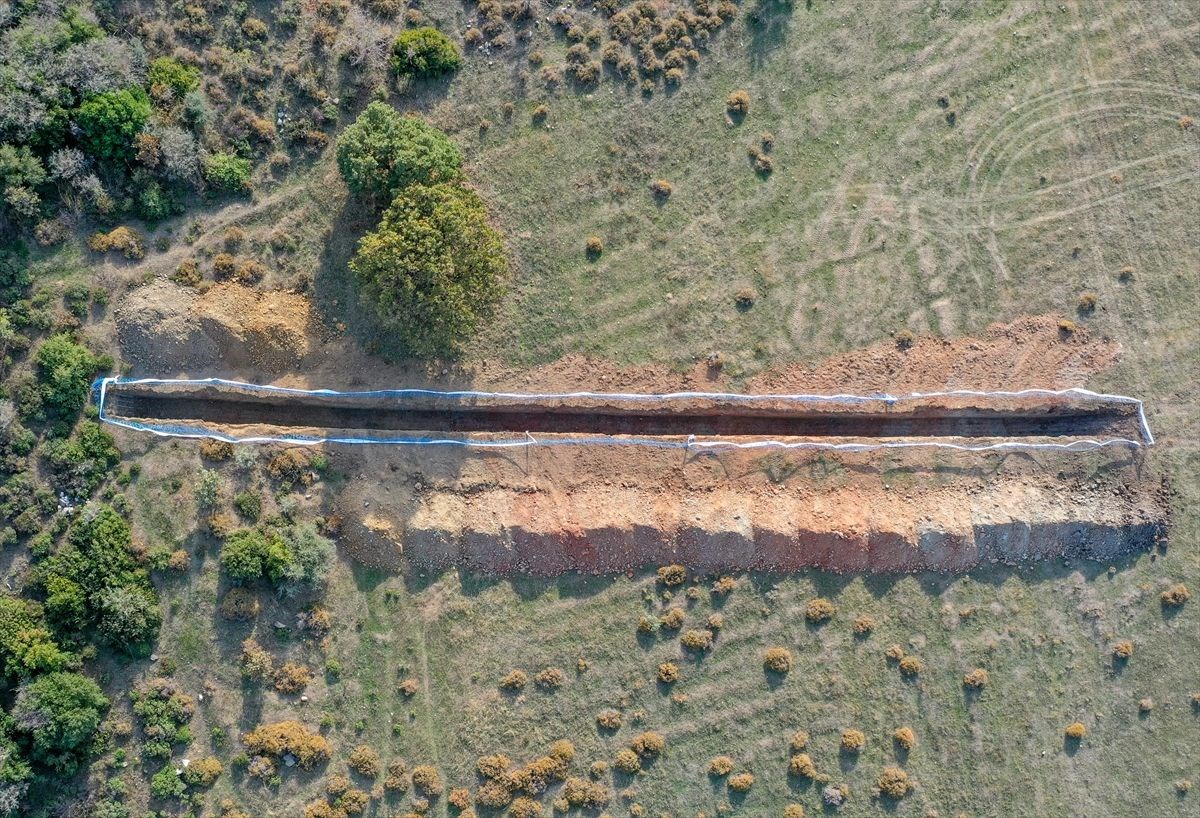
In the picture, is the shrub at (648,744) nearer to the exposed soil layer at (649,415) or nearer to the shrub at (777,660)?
the shrub at (777,660)

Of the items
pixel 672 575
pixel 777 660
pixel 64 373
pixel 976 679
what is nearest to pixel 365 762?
pixel 672 575

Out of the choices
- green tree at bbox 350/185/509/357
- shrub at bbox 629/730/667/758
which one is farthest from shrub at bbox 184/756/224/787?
green tree at bbox 350/185/509/357

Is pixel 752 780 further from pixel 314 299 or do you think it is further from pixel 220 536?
pixel 314 299

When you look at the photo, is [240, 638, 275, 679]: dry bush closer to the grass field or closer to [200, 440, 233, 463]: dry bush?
the grass field

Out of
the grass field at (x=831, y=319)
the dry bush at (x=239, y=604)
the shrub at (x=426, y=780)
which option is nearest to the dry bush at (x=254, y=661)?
the grass field at (x=831, y=319)

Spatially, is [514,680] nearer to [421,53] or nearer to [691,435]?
[691,435]
